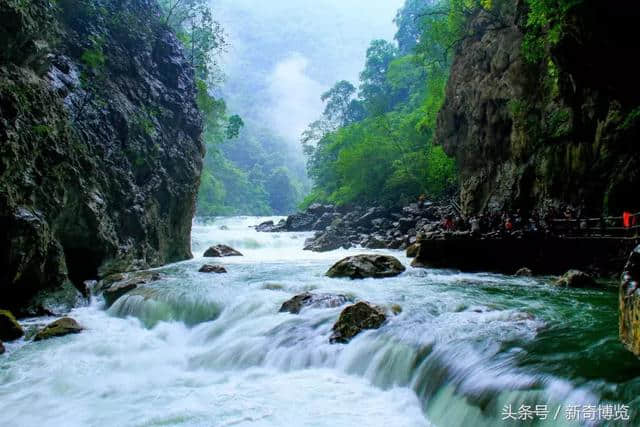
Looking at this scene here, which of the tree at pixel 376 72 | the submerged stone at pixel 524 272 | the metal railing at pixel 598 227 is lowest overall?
the submerged stone at pixel 524 272

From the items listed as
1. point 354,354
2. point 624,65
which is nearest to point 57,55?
point 354,354

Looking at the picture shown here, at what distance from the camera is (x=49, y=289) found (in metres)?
11.3

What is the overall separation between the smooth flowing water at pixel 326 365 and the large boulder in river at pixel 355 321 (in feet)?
0.57

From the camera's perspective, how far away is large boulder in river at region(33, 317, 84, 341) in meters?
8.99

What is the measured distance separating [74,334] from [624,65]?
→ 15.8 metres

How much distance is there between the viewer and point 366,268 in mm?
14578

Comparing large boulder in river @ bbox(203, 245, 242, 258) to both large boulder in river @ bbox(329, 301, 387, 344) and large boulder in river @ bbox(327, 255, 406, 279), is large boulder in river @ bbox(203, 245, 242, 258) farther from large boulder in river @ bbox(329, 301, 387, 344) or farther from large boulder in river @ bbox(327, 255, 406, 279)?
large boulder in river @ bbox(329, 301, 387, 344)

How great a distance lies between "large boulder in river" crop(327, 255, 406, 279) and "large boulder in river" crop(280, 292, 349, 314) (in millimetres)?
4152

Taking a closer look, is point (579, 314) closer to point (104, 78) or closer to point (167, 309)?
point (167, 309)

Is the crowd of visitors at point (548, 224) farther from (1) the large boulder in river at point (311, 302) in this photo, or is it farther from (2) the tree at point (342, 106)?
(2) the tree at point (342, 106)

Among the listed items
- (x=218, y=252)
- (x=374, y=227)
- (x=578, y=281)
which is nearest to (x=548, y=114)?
(x=578, y=281)

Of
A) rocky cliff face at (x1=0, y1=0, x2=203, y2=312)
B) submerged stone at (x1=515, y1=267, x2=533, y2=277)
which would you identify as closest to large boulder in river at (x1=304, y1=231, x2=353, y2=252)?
rocky cliff face at (x1=0, y1=0, x2=203, y2=312)

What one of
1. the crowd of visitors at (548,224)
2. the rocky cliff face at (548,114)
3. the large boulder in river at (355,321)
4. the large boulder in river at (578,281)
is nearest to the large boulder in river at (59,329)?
the large boulder in river at (355,321)

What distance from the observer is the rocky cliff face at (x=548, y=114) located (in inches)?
484
